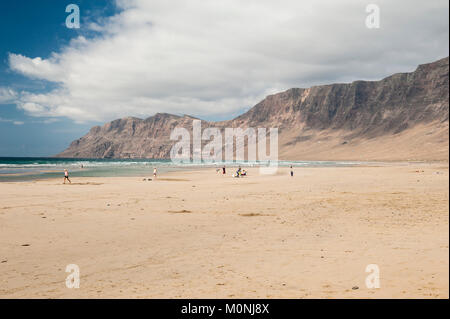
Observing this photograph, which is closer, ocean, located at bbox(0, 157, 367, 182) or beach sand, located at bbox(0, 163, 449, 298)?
beach sand, located at bbox(0, 163, 449, 298)

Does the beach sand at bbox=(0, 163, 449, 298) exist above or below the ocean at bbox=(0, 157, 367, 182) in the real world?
below

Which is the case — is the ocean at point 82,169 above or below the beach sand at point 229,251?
above

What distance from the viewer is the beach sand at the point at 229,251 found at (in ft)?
20.1

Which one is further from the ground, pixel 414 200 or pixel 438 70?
pixel 438 70

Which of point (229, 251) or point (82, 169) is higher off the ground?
point (82, 169)

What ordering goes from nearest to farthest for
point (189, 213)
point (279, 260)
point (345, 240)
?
point (279, 260) → point (345, 240) → point (189, 213)

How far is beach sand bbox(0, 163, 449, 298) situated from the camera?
613 cm

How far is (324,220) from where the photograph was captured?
12.9 meters

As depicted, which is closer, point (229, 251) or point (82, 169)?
point (229, 251)

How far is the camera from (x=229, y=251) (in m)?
8.90

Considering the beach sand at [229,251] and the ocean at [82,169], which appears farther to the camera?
the ocean at [82,169]
